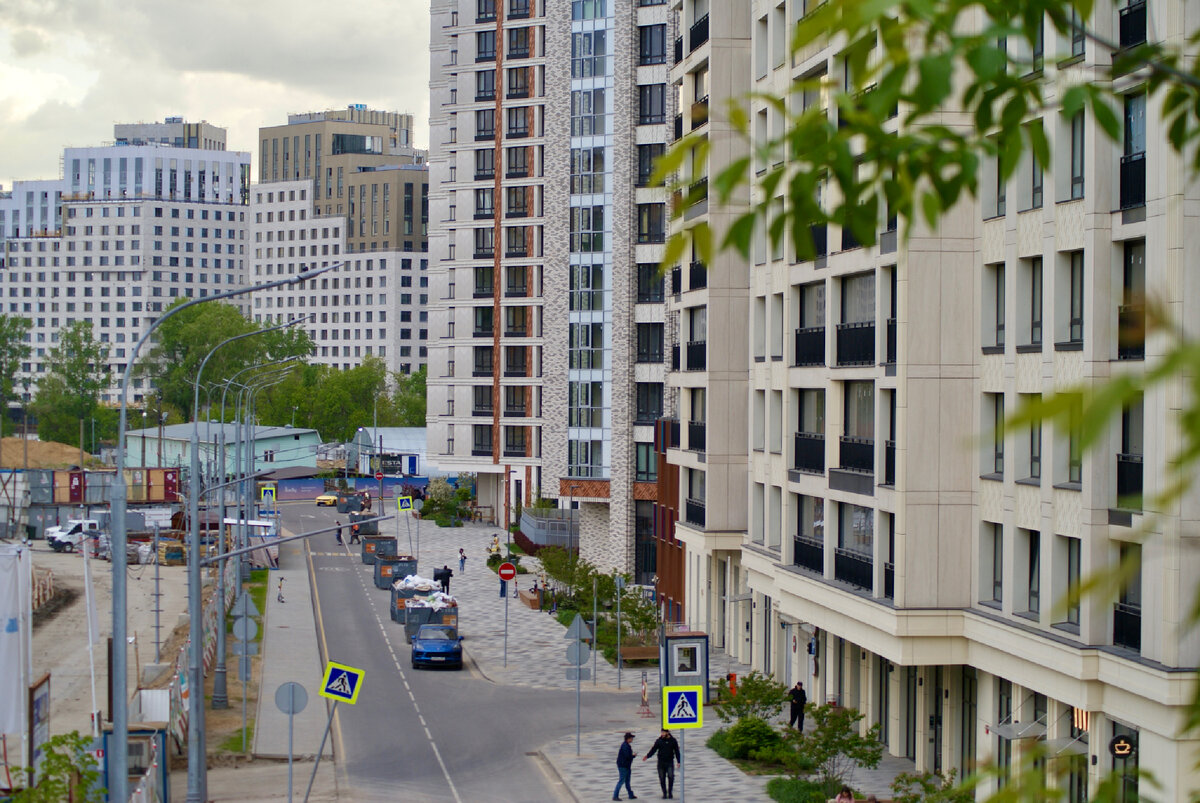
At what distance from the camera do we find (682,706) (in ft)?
88.8

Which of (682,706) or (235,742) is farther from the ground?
(682,706)

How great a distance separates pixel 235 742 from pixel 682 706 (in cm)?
1346

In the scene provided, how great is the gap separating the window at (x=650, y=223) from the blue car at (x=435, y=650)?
77.4 ft

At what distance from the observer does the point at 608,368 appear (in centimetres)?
7125

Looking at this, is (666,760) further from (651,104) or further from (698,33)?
(651,104)

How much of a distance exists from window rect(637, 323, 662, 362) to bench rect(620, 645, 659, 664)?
20.8 metres

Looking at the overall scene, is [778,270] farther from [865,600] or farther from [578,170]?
[578,170]

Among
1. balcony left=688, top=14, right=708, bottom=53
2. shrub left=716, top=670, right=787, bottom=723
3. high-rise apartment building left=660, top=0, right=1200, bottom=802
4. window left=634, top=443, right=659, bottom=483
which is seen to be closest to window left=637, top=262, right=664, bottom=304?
window left=634, top=443, right=659, bottom=483

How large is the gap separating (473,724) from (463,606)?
26.0 m

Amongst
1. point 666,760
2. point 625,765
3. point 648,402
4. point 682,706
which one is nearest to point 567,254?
point 648,402

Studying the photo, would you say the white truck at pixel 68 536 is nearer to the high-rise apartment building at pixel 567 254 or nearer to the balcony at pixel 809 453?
the high-rise apartment building at pixel 567 254

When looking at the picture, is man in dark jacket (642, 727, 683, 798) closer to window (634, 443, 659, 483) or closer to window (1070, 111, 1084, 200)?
window (1070, 111, 1084, 200)

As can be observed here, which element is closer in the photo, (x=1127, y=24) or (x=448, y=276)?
(x=1127, y=24)

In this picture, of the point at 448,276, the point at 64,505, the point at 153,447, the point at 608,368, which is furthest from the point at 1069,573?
the point at 153,447
